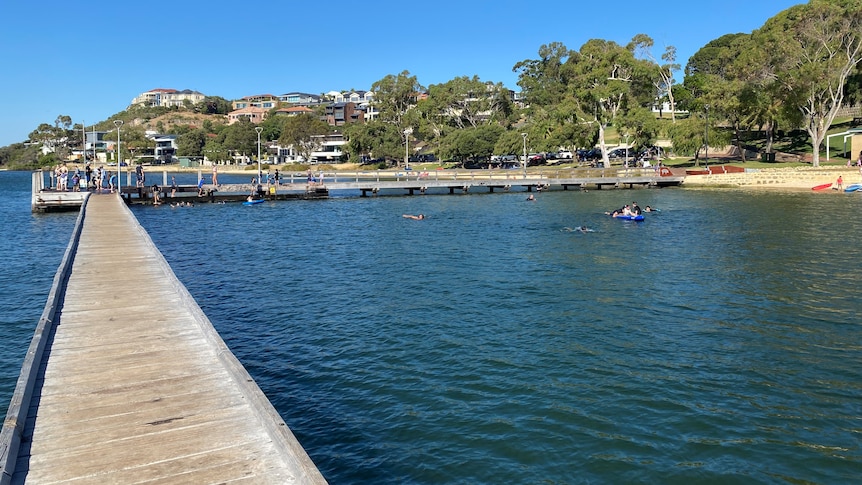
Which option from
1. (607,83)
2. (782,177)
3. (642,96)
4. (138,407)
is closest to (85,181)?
(138,407)

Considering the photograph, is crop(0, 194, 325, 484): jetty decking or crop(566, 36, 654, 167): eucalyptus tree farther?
crop(566, 36, 654, 167): eucalyptus tree

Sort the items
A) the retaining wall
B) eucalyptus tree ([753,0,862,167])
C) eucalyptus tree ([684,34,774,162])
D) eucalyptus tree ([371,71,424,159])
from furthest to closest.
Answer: eucalyptus tree ([371,71,424,159]), eucalyptus tree ([684,34,774,162]), eucalyptus tree ([753,0,862,167]), the retaining wall

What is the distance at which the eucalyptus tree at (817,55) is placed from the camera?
66.6 metres

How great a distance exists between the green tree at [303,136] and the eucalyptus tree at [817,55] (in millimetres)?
120287

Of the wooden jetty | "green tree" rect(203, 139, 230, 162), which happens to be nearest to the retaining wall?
the wooden jetty

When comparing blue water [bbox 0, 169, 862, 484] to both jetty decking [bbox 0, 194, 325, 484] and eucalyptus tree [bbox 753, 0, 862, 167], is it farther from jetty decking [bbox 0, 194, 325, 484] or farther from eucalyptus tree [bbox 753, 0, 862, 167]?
eucalyptus tree [bbox 753, 0, 862, 167]

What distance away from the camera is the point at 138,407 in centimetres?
849

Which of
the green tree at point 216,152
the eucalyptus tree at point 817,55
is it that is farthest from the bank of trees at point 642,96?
the green tree at point 216,152

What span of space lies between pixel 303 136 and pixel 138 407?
16668cm

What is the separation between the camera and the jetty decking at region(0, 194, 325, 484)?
6840mm

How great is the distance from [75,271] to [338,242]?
18.1 m

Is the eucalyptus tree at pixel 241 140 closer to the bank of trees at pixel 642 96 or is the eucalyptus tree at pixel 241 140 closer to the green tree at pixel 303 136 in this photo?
the green tree at pixel 303 136

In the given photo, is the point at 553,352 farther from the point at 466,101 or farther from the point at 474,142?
the point at 466,101

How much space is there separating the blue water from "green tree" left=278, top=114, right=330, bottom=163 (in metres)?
139
